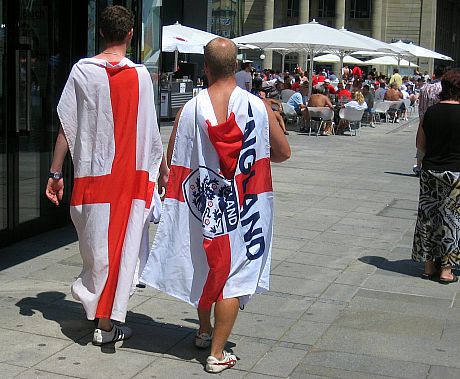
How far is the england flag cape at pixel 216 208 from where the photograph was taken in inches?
194

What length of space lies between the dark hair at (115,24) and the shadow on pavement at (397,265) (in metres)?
3.82

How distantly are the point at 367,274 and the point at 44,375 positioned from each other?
12.2 ft

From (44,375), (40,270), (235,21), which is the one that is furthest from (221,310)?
(235,21)

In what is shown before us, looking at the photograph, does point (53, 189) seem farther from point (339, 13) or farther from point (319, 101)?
point (339, 13)

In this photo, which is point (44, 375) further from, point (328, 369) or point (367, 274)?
point (367, 274)

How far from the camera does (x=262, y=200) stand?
5.06 metres

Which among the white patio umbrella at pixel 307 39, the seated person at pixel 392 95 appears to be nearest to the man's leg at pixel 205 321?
the white patio umbrella at pixel 307 39

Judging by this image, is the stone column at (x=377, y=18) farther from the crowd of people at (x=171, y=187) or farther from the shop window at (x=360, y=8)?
the crowd of people at (x=171, y=187)

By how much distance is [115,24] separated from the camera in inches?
203

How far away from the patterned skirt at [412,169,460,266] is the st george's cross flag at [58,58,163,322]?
10.4 feet

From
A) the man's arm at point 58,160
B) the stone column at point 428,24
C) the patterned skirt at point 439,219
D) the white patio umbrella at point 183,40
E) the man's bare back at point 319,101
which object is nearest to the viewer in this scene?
the man's arm at point 58,160

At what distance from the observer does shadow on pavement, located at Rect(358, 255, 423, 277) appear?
26.2 feet

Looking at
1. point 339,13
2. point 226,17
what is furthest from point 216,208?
point 339,13

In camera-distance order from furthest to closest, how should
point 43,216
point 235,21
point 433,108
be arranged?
1. point 235,21
2. point 43,216
3. point 433,108
